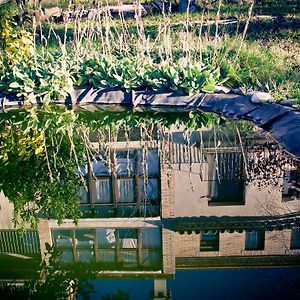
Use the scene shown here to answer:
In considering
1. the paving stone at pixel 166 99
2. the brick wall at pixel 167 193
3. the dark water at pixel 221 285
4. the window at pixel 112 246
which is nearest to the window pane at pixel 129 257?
the window at pixel 112 246

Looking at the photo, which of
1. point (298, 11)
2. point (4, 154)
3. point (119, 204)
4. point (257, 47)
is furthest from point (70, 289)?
point (298, 11)

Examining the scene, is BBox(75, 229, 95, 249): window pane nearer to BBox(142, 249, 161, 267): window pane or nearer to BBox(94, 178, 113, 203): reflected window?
BBox(142, 249, 161, 267): window pane

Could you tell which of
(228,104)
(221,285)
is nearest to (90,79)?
(228,104)

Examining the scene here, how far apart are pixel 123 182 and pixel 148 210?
527mm

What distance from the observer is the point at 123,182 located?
6871mm

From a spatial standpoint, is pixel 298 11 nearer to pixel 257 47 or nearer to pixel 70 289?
pixel 257 47

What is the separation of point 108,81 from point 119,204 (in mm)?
3487

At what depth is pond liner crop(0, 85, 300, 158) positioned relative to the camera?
7.84 metres

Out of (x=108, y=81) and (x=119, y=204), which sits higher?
(x=108, y=81)

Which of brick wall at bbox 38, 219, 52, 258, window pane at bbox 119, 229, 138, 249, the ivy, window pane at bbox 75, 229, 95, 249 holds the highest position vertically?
the ivy

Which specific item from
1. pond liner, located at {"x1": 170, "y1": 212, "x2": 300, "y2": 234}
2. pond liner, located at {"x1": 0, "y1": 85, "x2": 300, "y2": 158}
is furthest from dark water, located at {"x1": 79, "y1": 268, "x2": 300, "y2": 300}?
pond liner, located at {"x1": 0, "y1": 85, "x2": 300, "y2": 158}

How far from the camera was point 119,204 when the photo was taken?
253 inches

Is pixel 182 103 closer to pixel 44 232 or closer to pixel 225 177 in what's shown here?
pixel 225 177

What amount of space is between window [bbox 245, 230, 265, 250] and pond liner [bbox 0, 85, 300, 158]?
234 cm
